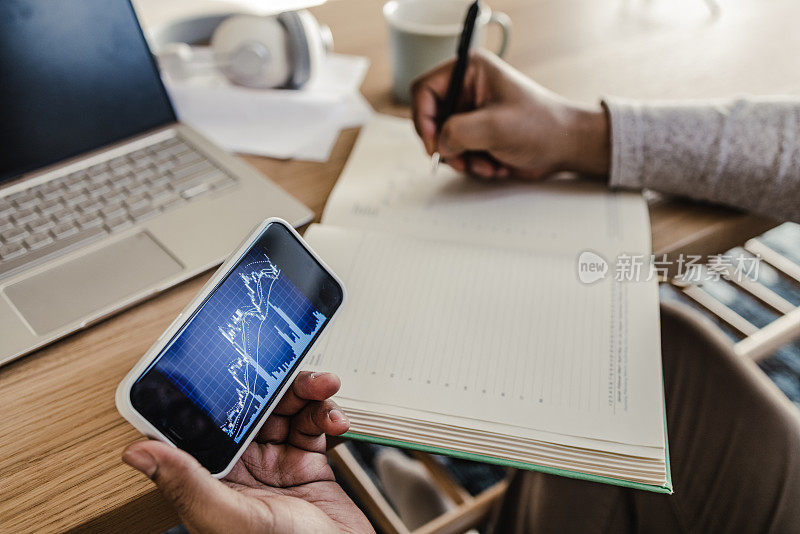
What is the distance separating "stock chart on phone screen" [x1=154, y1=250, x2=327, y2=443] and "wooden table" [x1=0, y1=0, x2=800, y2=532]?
0.26 feet

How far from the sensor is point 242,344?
36cm

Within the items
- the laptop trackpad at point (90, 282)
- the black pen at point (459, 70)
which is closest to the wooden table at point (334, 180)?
the laptop trackpad at point (90, 282)

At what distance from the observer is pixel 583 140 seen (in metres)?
0.59

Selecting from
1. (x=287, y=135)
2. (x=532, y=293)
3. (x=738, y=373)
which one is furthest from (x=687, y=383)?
(x=287, y=135)

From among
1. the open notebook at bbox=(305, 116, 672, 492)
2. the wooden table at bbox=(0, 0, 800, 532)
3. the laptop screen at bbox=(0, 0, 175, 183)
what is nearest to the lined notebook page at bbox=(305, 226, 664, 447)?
the open notebook at bbox=(305, 116, 672, 492)

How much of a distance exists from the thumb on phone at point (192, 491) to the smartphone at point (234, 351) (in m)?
0.03

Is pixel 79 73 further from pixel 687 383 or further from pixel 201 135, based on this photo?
pixel 687 383

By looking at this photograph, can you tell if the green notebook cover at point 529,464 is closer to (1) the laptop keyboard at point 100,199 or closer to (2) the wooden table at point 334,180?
(2) the wooden table at point 334,180

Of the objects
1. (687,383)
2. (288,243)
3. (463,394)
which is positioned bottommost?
(687,383)

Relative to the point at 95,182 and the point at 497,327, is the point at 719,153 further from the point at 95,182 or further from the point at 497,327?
the point at 95,182

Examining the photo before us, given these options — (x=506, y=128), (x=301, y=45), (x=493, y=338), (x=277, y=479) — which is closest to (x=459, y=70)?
(x=506, y=128)

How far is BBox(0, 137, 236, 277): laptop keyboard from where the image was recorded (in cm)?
49

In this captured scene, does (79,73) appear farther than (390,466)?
No

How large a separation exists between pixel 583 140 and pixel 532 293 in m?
0.21
